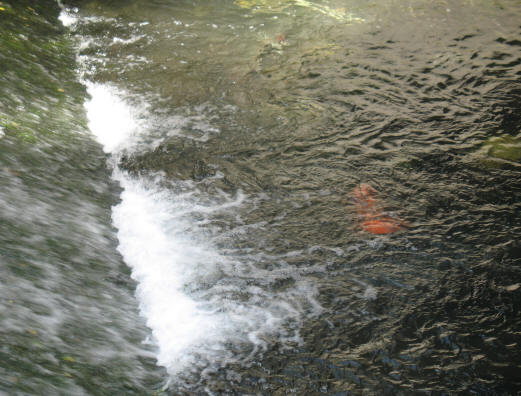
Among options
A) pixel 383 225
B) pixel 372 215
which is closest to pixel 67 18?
pixel 372 215

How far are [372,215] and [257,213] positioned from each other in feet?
3.84

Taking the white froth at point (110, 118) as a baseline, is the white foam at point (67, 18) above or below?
above

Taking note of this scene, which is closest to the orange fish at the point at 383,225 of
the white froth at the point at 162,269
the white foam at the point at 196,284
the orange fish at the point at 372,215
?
the orange fish at the point at 372,215

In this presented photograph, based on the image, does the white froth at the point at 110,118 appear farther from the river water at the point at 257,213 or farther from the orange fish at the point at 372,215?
the orange fish at the point at 372,215

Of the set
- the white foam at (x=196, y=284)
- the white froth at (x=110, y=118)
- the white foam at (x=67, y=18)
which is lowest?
the white foam at (x=196, y=284)

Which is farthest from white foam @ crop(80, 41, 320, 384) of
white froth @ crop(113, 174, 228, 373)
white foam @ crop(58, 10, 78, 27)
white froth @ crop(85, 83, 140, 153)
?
white foam @ crop(58, 10, 78, 27)

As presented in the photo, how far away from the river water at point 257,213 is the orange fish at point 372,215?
5cm

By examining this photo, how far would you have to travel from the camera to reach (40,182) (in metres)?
4.56

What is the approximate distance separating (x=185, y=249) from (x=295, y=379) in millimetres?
1797

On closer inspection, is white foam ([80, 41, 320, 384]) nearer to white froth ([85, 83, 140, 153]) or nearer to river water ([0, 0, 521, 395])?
river water ([0, 0, 521, 395])

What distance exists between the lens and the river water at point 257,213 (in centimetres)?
333

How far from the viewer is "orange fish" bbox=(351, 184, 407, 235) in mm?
4727

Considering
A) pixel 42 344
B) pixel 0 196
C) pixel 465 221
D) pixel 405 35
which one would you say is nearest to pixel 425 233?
pixel 465 221

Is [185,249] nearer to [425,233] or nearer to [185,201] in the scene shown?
[185,201]
